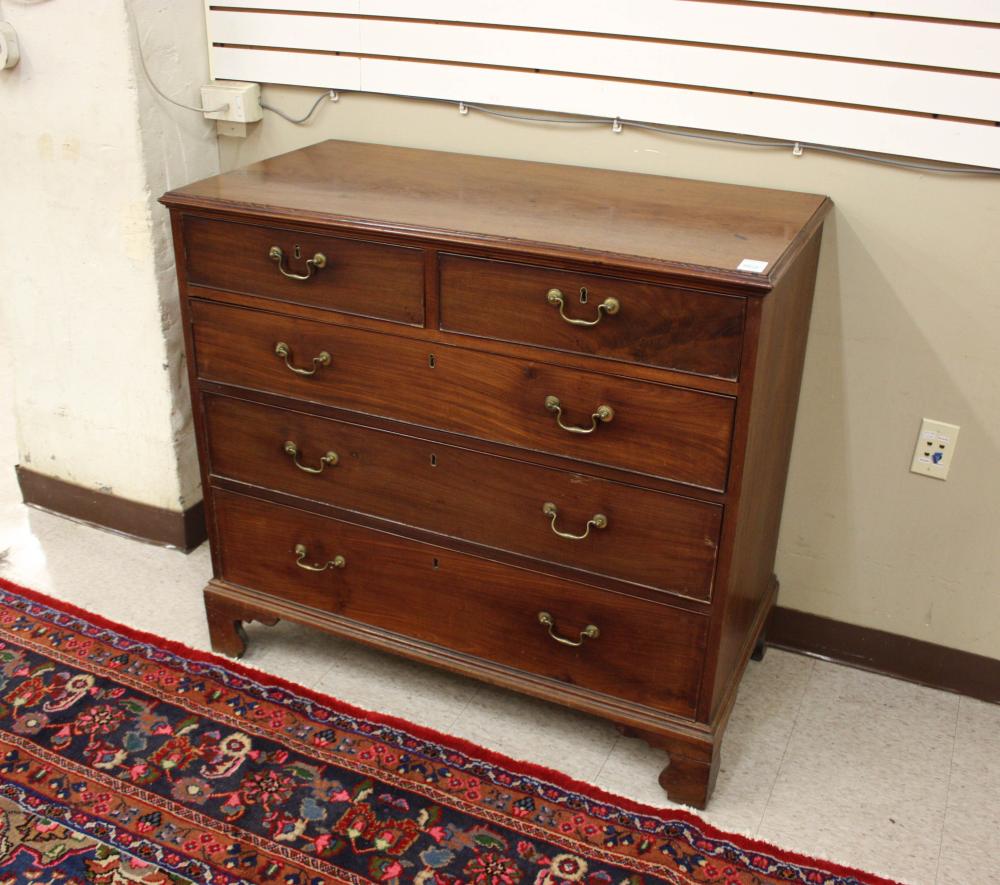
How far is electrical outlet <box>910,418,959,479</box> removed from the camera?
6.70 feet

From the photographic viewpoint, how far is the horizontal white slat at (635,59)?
6.04ft

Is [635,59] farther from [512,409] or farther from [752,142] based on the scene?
[512,409]

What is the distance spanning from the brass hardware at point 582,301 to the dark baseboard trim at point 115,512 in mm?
1339

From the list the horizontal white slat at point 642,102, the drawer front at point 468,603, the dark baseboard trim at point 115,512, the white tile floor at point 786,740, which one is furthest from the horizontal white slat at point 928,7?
the dark baseboard trim at point 115,512

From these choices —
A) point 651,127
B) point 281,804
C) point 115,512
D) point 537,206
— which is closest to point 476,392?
point 537,206

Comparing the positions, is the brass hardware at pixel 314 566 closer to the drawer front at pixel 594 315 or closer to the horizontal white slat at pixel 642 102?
the drawer front at pixel 594 315

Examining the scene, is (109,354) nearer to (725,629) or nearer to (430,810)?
(430,810)

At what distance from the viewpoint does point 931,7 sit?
1786mm

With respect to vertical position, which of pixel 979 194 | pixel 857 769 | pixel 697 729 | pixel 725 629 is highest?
pixel 979 194

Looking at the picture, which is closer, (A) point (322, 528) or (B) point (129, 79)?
(A) point (322, 528)

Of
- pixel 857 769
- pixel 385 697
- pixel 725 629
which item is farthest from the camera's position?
pixel 385 697

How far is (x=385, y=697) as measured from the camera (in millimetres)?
2156

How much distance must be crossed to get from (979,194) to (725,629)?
89cm

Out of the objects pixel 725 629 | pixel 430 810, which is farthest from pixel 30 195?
pixel 725 629
